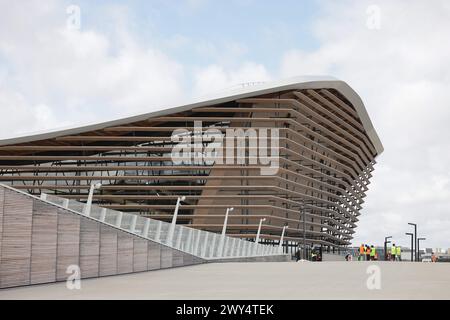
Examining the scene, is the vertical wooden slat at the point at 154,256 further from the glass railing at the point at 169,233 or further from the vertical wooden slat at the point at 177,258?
Answer: the vertical wooden slat at the point at 177,258

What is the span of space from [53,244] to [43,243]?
49 centimetres

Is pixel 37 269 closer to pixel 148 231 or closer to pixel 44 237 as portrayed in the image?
pixel 44 237

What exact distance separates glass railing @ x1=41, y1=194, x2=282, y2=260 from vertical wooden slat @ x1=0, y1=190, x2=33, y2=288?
78.0 inches

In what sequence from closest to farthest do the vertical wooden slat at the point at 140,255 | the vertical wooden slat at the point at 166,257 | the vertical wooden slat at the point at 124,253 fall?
the vertical wooden slat at the point at 124,253, the vertical wooden slat at the point at 140,255, the vertical wooden slat at the point at 166,257

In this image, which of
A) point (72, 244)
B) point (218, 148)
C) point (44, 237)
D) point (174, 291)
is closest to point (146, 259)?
point (72, 244)

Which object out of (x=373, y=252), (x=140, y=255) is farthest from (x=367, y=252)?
(x=140, y=255)

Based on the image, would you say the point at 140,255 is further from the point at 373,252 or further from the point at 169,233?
the point at 373,252

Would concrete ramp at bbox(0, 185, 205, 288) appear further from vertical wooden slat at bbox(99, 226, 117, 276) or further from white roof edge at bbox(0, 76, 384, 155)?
white roof edge at bbox(0, 76, 384, 155)

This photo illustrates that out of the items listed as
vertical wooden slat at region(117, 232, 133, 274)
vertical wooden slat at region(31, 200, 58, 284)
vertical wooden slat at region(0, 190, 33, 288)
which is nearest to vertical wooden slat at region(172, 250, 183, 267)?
vertical wooden slat at region(117, 232, 133, 274)

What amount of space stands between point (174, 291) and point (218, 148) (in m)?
55.2

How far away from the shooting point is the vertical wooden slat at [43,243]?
15695mm

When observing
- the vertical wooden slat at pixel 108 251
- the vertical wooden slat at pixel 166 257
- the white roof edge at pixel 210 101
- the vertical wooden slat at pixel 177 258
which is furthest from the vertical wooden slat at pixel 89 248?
the white roof edge at pixel 210 101

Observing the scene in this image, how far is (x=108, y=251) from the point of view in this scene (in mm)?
20234
